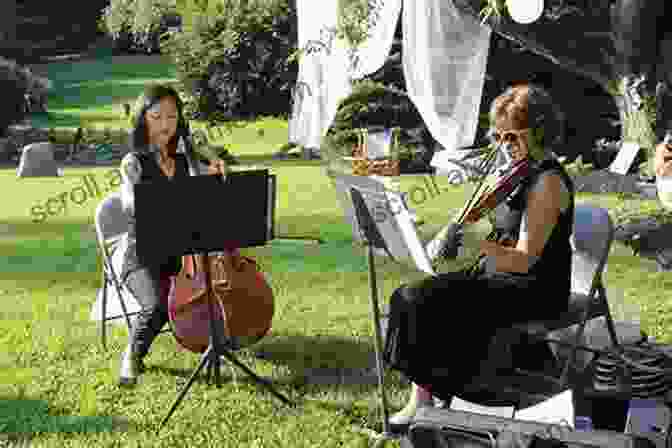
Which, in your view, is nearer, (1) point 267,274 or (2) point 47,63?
(1) point 267,274

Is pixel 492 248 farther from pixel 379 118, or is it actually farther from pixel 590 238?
→ pixel 379 118

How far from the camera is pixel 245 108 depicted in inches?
731

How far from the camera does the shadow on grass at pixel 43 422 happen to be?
13.5ft

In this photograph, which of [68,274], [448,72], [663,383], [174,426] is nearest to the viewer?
[663,383]

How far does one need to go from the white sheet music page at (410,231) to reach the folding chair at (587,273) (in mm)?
826

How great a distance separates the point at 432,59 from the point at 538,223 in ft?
25.6

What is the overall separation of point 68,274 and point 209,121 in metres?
11.7

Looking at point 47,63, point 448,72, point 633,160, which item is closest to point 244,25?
point 448,72

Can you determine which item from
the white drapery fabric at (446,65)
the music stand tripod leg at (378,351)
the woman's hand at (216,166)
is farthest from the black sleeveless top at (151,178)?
the white drapery fabric at (446,65)

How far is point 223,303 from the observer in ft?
15.0

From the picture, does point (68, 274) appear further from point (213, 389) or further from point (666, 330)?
point (666, 330)

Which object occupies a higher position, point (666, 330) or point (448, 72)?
point (448, 72)

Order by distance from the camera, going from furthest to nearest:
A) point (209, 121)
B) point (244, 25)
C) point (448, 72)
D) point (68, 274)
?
point (209, 121) < point (244, 25) < point (448, 72) < point (68, 274)

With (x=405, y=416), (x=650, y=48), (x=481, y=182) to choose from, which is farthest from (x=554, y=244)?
(x=650, y=48)
